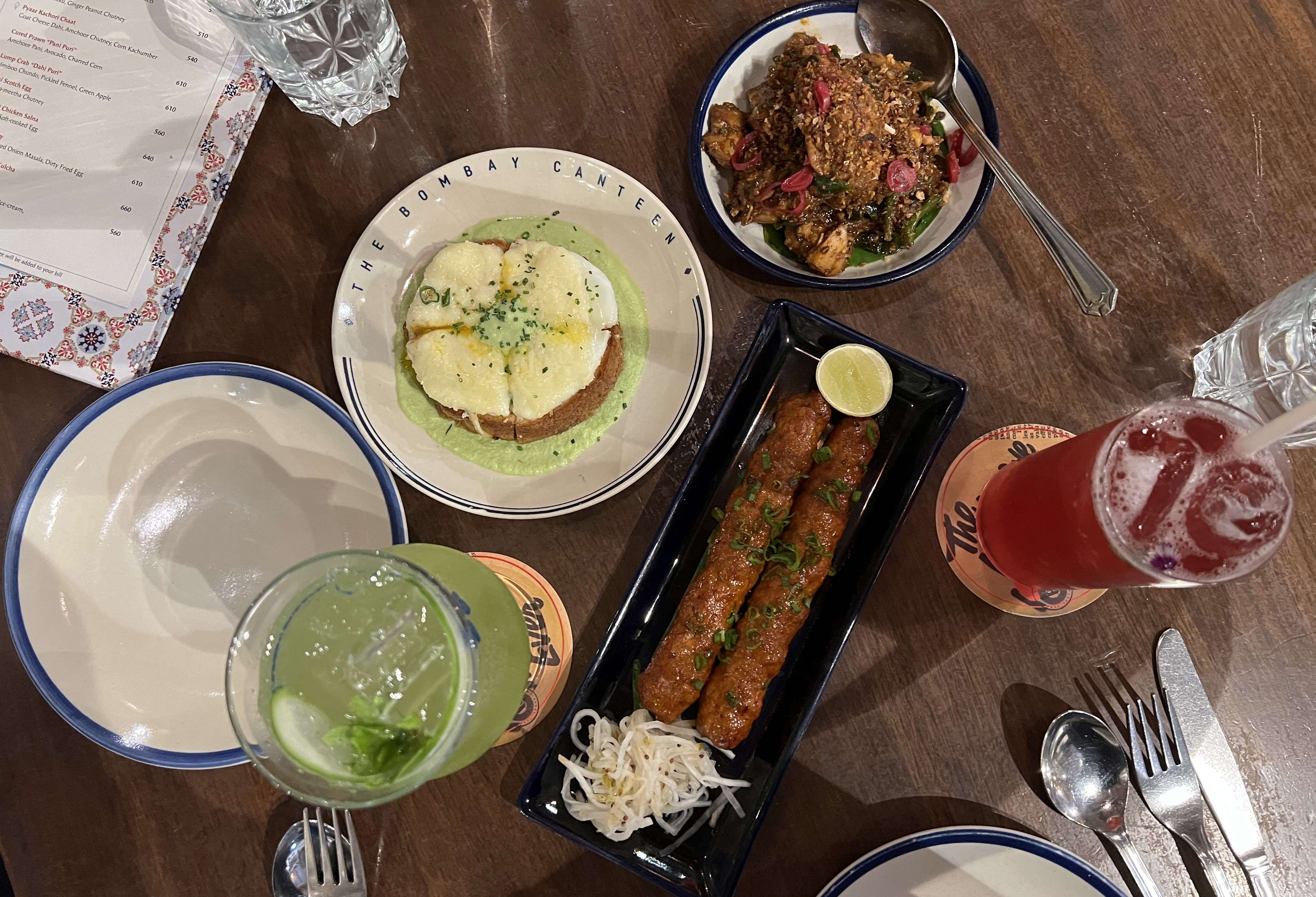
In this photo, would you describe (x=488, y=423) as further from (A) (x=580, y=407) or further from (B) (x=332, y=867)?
(B) (x=332, y=867)

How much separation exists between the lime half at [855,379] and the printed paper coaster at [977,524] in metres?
0.33

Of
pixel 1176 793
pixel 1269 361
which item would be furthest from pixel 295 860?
pixel 1269 361

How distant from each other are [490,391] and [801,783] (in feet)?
4.68

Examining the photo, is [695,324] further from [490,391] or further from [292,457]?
[292,457]

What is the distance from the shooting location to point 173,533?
83.6 inches

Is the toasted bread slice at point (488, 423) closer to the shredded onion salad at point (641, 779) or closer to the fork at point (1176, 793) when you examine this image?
the shredded onion salad at point (641, 779)

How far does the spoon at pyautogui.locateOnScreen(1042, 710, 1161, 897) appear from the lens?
6.50ft

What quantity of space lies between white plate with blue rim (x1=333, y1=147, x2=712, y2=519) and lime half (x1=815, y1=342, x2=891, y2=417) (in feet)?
1.14

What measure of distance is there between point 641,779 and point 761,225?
5.20 ft

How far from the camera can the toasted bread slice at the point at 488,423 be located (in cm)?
210

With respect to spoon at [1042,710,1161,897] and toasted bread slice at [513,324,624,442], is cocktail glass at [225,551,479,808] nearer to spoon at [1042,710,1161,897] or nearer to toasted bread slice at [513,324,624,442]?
toasted bread slice at [513,324,624,442]

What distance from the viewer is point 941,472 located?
Result: 215 cm

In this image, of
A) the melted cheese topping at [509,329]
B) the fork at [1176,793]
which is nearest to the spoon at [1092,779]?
the fork at [1176,793]

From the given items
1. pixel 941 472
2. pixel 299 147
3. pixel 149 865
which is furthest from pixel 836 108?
pixel 149 865
